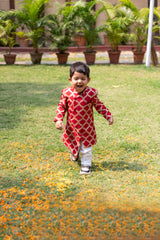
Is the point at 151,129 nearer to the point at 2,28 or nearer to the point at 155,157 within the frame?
the point at 155,157

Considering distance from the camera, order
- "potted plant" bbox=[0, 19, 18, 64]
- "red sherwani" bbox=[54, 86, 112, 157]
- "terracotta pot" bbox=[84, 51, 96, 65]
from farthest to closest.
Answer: "terracotta pot" bbox=[84, 51, 96, 65]
"potted plant" bbox=[0, 19, 18, 64]
"red sherwani" bbox=[54, 86, 112, 157]

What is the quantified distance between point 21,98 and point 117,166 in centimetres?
390

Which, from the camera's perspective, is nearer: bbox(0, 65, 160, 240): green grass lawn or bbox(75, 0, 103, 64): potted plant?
bbox(0, 65, 160, 240): green grass lawn

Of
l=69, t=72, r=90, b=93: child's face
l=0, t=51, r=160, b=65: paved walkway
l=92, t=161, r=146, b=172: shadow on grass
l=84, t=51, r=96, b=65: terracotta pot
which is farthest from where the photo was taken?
l=0, t=51, r=160, b=65: paved walkway

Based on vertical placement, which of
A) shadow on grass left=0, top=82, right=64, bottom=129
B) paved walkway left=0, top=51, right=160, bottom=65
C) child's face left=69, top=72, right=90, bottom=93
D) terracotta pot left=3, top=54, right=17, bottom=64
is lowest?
shadow on grass left=0, top=82, right=64, bottom=129

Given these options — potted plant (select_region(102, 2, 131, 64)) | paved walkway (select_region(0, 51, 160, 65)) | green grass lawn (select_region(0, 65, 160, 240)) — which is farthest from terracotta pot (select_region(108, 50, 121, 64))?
green grass lawn (select_region(0, 65, 160, 240))

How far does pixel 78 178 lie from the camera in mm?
3787

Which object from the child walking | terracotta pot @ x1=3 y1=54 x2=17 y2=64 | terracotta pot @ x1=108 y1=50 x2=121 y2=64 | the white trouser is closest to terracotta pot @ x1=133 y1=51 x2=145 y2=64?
terracotta pot @ x1=108 y1=50 x2=121 y2=64

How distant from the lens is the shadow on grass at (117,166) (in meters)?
4.01

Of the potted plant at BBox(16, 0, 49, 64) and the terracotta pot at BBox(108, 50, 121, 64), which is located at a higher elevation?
the potted plant at BBox(16, 0, 49, 64)

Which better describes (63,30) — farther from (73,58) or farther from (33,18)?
(73,58)

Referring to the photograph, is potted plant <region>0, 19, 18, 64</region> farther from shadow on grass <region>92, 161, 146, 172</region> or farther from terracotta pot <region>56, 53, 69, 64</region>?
shadow on grass <region>92, 161, 146, 172</region>

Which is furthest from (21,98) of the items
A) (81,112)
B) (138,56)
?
(138,56)

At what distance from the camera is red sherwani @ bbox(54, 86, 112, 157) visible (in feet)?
12.6
